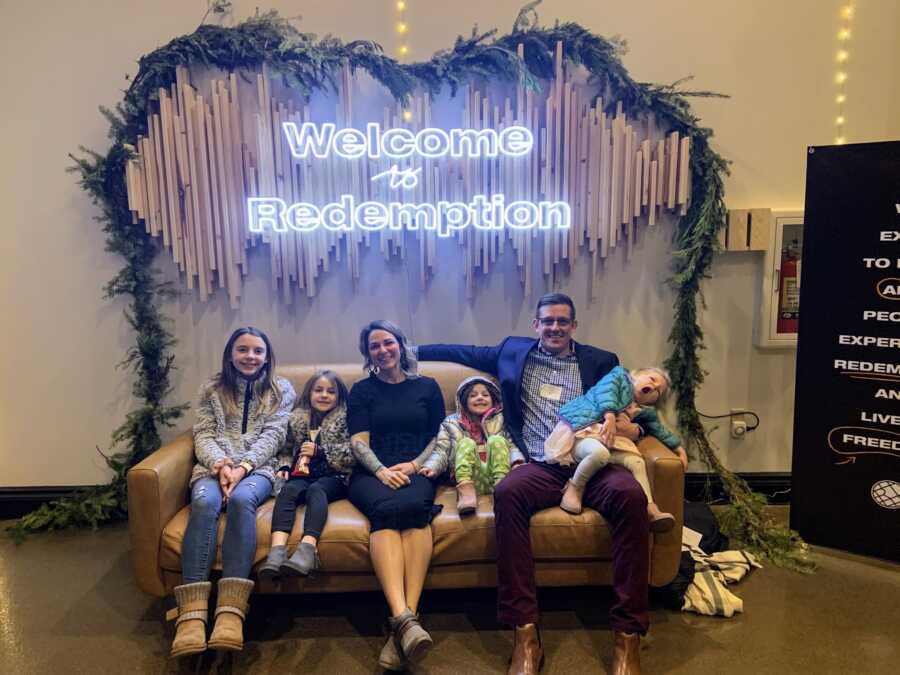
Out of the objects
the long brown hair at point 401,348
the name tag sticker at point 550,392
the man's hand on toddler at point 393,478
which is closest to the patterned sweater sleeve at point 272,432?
the long brown hair at point 401,348

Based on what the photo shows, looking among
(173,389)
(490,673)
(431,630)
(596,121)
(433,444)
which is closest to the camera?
(490,673)

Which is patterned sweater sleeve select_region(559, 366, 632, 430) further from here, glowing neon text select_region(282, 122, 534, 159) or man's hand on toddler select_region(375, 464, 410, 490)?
glowing neon text select_region(282, 122, 534, 159)

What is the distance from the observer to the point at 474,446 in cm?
264

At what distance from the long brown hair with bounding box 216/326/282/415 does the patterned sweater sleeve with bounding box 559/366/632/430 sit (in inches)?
51.7

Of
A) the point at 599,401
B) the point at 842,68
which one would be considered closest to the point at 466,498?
the point at 599,401

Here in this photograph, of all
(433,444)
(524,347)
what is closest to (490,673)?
(433,444)

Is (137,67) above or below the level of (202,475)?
above

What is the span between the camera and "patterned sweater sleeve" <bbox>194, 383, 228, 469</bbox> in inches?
101

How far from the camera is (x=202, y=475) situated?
2.52 metres

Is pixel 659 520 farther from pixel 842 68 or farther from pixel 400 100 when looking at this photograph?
pixel 842 68

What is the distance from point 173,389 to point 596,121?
2.71 meters

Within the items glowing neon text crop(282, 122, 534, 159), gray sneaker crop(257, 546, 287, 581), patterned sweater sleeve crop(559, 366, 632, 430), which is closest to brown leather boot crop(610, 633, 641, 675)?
patterned sweater sleeve crop(559, 366, 632, 430)

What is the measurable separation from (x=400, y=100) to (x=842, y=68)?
2.34 m

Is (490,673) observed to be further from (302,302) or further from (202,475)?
(302,302)
